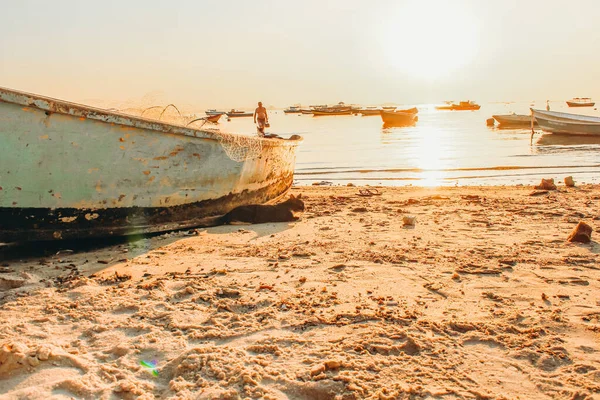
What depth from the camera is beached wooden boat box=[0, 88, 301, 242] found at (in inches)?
162

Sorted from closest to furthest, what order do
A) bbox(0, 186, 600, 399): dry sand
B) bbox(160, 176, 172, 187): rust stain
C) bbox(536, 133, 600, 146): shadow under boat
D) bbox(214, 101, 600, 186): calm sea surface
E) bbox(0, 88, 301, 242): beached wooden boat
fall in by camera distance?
bbox(0, 186, 600, 399): dry sand
bbox(0, 88, 301, 242): beached wooden boat
bbox(160, 176, 172, 187): rust stain
bbox(214, 101, 600, 186): calm sea surface
bbox(536, 133, 600, 146): shadow under boat

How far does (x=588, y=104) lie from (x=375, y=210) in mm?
114663

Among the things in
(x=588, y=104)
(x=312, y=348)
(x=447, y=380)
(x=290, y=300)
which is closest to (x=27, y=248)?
(x=290, y=300)

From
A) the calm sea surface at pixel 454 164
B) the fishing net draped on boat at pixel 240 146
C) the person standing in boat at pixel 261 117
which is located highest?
the person standing in boat at pixel 261 117

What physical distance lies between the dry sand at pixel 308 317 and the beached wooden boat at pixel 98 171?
0.34 m

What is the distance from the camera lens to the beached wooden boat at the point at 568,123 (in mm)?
22467

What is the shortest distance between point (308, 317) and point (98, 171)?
2809mm

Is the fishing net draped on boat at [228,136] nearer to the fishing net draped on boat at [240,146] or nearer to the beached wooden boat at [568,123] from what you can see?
the fishing net draped on boat at [240,146]

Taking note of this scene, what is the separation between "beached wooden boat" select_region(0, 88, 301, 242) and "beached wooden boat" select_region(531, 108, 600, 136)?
2238 centimetres

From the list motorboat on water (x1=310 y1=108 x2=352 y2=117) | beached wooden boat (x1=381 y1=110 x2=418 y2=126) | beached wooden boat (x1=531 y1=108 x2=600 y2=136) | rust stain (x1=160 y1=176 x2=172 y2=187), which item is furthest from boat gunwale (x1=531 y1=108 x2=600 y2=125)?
motorboat on water (x1=310 y1=108 x2=352 y2=117)

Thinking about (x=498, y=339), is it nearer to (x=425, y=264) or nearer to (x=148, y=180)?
(x=425, y=264)

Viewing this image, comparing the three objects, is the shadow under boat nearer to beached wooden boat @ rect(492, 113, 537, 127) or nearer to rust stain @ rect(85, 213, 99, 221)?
beached wooden boat @ rect(492, 113, 537, 127)

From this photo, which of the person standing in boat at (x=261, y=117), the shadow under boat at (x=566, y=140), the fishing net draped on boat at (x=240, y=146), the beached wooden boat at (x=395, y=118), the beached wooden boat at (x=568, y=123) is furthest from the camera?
the beached wooden boat at (x=395, y=118)

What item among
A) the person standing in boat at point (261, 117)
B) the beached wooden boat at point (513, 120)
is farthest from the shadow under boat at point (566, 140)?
the person standing in boat at point (261, 117)
